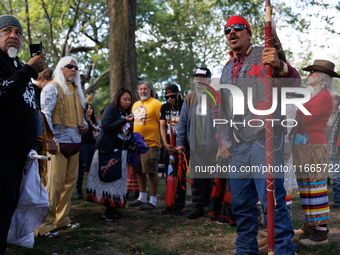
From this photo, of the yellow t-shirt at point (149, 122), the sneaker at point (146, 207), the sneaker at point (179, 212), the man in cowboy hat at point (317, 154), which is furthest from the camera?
the yellow t-shirt at point (149, 122)

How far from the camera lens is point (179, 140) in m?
5.60

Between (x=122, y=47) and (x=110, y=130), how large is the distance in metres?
3.25

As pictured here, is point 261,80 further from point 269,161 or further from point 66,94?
point 66,94

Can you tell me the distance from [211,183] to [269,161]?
308cm

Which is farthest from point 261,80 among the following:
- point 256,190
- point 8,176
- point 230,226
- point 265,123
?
point 230,226

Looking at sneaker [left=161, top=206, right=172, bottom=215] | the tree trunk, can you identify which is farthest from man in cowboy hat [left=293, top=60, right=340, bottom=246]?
the tree trunk

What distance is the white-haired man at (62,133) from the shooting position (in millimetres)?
4500

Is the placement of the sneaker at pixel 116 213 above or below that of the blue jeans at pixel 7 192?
below

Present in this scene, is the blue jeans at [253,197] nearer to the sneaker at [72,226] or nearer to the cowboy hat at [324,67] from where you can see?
the cowboy hat at [324,67]

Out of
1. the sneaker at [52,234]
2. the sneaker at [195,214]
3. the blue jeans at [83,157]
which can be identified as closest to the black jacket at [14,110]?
the sneaker at [52,234]

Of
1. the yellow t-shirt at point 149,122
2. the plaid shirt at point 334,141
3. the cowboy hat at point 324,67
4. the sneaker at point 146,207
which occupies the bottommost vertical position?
the sneaker at point 146,207

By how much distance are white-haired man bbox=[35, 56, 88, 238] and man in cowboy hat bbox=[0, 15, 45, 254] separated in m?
1.47

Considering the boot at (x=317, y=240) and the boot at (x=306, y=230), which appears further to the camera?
the boot at (x=306, y=230)

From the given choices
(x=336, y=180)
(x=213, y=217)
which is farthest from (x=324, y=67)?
(x=336, y=180)
